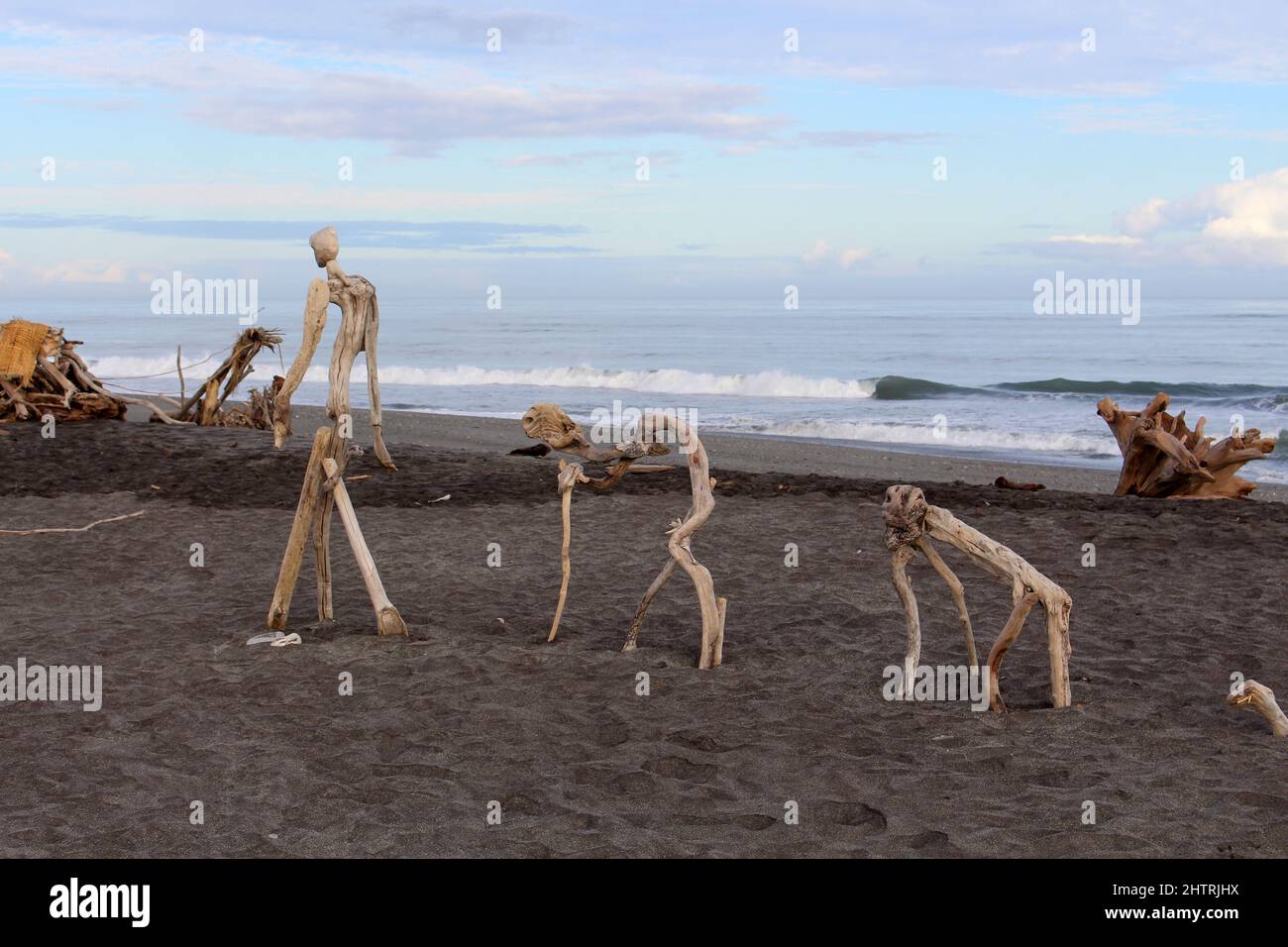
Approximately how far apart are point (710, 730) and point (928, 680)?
1245 millimetres

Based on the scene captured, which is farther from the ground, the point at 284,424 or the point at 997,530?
the point at 284,424

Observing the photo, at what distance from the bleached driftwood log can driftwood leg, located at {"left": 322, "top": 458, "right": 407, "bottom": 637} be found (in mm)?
4243

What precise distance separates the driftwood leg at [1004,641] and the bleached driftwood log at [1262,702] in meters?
0.87

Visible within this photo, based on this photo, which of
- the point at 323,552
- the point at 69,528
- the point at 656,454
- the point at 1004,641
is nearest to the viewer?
the point at 1004,641

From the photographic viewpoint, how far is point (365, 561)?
6543mm

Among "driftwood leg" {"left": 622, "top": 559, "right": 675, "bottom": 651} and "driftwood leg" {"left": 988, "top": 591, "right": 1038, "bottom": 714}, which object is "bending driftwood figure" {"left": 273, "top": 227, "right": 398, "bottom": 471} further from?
"driftwood leg" {"left": 988, "top": 591, "right": 1038, "bottom": 714}

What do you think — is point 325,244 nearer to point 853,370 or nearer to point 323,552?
point 323,552

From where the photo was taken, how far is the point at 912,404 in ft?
91.8

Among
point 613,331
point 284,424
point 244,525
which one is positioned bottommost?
point 244,525

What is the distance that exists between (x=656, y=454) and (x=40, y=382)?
42.1ft

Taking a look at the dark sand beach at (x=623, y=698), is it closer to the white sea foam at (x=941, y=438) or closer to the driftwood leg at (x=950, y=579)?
the driftwood leg at (x=950, y=579)

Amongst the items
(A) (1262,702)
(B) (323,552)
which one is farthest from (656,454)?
(A) (1262,702)
